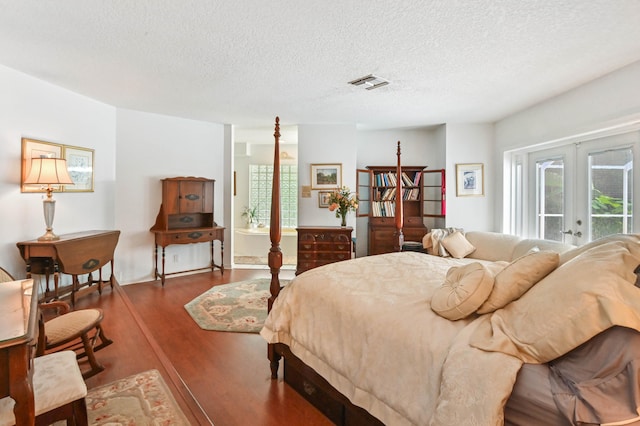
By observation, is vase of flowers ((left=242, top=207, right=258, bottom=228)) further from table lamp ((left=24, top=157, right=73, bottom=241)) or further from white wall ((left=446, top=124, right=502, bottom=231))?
white wall ((left=446, top=124, right=502, bottom=231))

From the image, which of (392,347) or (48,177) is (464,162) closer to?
(392,347)

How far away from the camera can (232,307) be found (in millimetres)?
3412

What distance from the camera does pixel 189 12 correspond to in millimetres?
1944

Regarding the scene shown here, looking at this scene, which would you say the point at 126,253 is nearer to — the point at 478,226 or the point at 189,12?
the point at 189,12

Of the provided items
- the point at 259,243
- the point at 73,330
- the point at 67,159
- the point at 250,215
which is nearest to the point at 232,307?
the point at 73,330

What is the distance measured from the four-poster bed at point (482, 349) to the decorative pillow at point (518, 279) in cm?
1

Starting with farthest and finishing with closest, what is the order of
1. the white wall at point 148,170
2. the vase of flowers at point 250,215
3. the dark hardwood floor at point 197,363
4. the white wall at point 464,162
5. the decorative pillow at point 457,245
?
the vase of flowers at point 250,215 < the white wall at point 464,162 < the white wall at point 148,170 < the decorative pillow at point 457,245 < the dark hardwood floor at point 197,363

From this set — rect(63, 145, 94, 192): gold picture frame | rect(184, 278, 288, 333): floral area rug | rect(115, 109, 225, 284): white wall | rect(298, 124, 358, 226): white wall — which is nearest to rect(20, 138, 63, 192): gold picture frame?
rect(63, 145, 94, 192): gold picture frame

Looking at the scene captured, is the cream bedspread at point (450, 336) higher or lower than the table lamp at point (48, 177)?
lower

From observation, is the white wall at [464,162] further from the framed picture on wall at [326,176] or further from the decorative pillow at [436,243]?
the framed picture on wall at [326,176]

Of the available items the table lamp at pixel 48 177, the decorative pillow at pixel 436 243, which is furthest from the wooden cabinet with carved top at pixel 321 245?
the table lamp at pixel 48 177

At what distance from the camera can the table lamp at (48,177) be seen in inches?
115

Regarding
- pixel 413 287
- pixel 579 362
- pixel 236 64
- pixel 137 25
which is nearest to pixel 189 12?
pixel 137 25

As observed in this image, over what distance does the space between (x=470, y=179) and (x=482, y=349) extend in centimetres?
414
